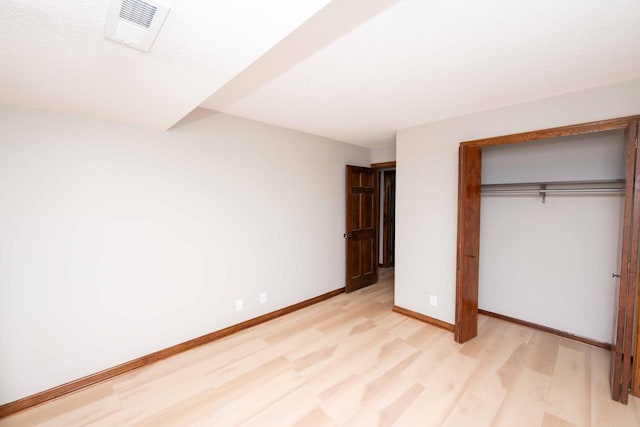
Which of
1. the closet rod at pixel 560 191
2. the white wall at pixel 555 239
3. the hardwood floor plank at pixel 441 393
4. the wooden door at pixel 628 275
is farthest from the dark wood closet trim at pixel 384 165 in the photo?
the hardwood floor plank at pixel 441 393

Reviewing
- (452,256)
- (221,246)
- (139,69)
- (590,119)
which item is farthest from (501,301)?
(139,69)

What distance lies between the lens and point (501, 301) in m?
3.31

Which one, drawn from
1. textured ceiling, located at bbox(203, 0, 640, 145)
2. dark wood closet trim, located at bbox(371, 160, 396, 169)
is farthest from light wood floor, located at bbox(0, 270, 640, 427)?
dark wood closet trim, located at bbox(371, 160, 396, 169)

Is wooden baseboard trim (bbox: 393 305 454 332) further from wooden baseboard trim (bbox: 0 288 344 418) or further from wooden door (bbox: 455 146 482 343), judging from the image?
wooden baseboard trim (bbox: 0 288 344 418)

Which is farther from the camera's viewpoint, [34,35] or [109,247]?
[109,247]

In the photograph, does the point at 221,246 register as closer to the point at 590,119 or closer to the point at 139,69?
the point at 139,69

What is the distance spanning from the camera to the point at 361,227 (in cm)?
439

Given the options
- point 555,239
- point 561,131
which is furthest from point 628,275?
point 561,131

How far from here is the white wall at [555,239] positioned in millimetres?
2633

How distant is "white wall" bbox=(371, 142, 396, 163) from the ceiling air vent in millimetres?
3700

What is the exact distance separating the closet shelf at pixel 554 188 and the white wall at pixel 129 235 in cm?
254

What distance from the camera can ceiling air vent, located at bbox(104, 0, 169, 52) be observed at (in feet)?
3.03

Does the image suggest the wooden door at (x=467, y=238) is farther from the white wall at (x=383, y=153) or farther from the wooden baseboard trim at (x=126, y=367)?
the wooden baseboard trim at (x=126, y=367)

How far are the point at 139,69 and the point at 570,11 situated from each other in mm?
2167
